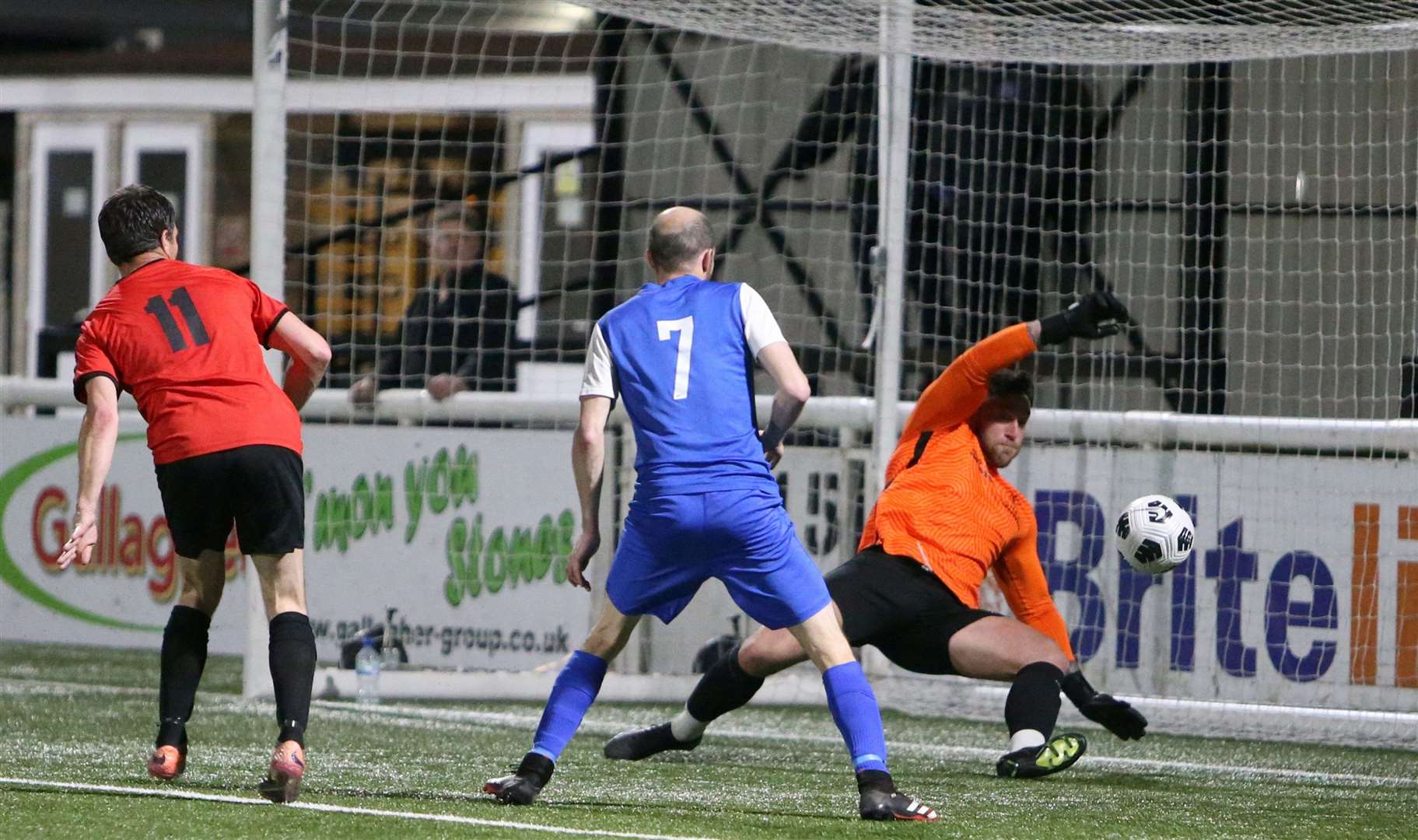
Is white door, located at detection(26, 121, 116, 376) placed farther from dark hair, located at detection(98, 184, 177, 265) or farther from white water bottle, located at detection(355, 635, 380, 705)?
dark hair, located at detection(98, 184, 177, 265)

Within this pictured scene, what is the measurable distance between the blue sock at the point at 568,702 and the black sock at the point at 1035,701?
5.33ft

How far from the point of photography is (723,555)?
4.87m

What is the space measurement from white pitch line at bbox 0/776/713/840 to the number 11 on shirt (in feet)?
3.59

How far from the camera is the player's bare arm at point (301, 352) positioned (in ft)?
16.9

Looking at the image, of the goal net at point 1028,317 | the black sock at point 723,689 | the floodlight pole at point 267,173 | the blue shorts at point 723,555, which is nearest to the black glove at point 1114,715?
the black sock at point 723,689

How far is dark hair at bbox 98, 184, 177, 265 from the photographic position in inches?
203

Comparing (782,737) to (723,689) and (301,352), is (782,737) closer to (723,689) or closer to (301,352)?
(723,689)

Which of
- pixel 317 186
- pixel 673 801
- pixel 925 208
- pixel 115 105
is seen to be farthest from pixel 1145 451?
pixel 115 105

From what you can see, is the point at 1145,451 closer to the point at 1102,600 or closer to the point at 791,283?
the point at 1102,600

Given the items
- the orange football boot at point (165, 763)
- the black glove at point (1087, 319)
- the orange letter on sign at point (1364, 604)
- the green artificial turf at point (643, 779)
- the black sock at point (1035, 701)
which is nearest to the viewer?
the green artificial turf at point (643, 779)

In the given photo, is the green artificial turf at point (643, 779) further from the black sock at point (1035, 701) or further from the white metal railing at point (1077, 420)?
the white metal railing at point (1077, 420)

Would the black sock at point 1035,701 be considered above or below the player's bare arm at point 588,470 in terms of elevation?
below

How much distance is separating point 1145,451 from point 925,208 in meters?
2.16

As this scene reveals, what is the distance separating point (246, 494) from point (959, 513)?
2.49 meters
